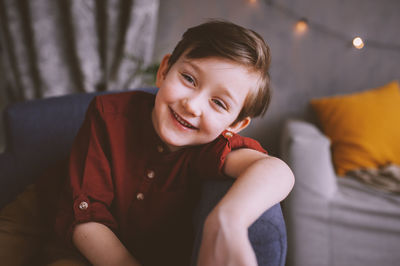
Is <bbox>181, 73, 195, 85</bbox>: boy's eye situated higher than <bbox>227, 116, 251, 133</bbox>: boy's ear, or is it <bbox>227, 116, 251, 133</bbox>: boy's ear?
<bbox>181, 73, 195, 85</bbox>: boy's eye

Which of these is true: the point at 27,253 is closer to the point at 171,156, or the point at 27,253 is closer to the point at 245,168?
the point at 171,156

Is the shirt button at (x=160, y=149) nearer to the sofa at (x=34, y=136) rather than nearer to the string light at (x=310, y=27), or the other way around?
the sofa at (x=34, y=136)

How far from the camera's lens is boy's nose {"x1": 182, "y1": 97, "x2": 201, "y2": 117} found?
56cm

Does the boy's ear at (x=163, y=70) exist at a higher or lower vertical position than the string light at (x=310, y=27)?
lower

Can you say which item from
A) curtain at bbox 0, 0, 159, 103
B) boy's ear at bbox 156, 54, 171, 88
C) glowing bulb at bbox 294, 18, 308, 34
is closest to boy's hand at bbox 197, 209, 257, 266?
boy's ear at bbox 156, 54, 171, 88

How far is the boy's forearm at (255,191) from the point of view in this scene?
456 millimetres

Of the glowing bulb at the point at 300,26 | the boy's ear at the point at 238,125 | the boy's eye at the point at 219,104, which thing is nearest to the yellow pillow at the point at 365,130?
the glowing bulb at the point at 300,26

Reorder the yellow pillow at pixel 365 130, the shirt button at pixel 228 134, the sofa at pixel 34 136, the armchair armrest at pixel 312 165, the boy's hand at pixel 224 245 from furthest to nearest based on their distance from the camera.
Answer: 1. the yellow pillow at pixel 365 130
2. the armchair armrest at pixel 312 165
3. the sofa at pixel 34 136
4. the shirt button at pixel 228 134
5. the boy's hand at pixel 224 245

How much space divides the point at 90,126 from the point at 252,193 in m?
0.45

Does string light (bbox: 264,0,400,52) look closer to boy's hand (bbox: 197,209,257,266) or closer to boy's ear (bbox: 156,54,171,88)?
boy's ear (bbox: 156,54,171,88)

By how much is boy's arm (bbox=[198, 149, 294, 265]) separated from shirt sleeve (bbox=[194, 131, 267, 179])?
0.09 ft

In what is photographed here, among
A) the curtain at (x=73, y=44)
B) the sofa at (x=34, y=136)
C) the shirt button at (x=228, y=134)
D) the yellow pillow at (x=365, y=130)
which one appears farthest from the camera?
the curtain at (x=73, y=44)

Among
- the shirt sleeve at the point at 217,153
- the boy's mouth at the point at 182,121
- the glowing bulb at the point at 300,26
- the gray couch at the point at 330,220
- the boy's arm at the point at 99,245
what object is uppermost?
the glowing bulb at the point at 300,26

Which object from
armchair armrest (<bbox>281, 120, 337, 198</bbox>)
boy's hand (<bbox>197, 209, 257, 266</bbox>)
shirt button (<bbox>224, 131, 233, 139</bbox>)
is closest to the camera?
boy's hand (<bbox>197, 209, 257, 266</bbox>)
